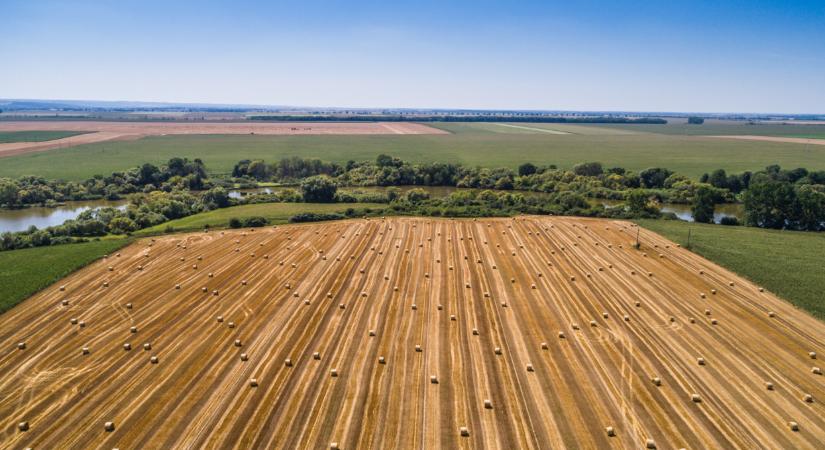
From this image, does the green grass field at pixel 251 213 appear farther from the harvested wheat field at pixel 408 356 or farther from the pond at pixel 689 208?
the pond at pixel 689 208

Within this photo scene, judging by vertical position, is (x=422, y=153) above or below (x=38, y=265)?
below

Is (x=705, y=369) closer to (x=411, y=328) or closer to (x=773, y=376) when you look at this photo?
(x=773, y=376)

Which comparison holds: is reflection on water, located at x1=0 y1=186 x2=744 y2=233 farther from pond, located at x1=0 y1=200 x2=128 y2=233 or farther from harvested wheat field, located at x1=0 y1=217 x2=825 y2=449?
harvested wheat field, located at x1=0 y1=217 x2=825 y2=449

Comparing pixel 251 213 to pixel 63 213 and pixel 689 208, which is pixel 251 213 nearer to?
pixel 63 213

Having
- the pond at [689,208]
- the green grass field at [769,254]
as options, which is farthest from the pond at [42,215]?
the pond at [689,208]

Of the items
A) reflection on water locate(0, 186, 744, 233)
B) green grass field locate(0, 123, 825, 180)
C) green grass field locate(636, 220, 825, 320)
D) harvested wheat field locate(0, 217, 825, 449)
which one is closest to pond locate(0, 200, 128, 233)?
reflection on water locate(0, 186, 744, 233)

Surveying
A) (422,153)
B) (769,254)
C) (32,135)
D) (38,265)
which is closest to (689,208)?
(769,254)

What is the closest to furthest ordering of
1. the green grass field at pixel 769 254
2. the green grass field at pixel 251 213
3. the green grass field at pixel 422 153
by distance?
the green grass field at pixel 769 254, the green grass field at pixel 251 213, the green grass field at pixel 422 153
